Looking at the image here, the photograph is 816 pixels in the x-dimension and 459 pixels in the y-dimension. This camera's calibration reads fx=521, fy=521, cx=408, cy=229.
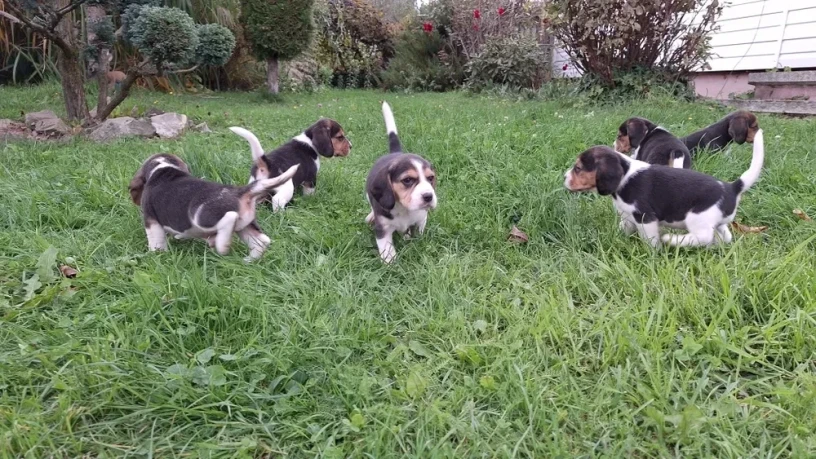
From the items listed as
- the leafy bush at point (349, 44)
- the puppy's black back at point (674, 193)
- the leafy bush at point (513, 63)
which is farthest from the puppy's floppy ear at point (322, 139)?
the leafy bush at point (349, 44)

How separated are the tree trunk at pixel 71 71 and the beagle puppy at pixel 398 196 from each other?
575 cm

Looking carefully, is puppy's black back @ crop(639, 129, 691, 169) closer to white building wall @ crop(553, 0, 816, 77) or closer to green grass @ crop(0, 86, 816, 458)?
green grass @ crop(0, 86, 816, 458)

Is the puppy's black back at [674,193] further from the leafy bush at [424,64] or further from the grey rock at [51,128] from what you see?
the leafy bush at [424,64]

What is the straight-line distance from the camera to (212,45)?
682 cm

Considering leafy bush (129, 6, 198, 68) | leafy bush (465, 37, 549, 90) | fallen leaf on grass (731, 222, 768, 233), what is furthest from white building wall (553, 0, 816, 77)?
leafy bush (129, 6, 198, 68)

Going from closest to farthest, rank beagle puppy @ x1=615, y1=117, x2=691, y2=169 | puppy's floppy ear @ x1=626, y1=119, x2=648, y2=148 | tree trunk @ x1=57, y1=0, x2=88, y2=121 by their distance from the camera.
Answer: beagle puppy @ x1=615, y1=117, x2=691, y2=169 < puppy's floppy ear @ x1=626, y1=119, x2=648, y2=148 < tree trunk @ x1=57, y1=0, x2=88, y2=121

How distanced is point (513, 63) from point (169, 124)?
8.81 metres

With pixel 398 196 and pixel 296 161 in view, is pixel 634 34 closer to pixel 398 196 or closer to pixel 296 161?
pixel 296 161

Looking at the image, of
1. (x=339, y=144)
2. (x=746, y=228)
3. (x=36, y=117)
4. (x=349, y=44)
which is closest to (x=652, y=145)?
(x=746, y=228)

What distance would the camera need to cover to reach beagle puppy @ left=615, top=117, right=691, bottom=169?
429 cm

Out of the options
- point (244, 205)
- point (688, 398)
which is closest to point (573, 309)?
point (688, 398)

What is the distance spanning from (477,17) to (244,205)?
13432mm

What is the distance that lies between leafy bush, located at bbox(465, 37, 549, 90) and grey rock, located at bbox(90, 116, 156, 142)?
29.1 ft

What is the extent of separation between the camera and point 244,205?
10.7ft
